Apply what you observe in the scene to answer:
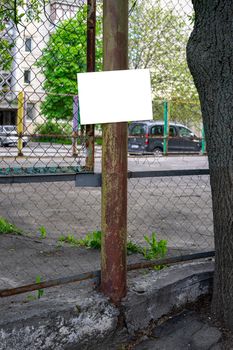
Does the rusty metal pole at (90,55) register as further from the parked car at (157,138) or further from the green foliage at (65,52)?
the parked car at (157,138)

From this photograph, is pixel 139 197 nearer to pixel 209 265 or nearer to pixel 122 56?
pixel 209 265

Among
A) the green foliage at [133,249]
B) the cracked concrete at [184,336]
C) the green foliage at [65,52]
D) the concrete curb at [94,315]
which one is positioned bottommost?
the cracked concrete at [184,336]

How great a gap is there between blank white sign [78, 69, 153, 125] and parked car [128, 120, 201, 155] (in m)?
17.0

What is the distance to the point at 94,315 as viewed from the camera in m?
2.46

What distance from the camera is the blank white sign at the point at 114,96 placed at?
2.31 m

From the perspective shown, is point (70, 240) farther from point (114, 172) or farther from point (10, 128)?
point (114, 172)

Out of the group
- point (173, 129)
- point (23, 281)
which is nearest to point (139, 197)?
point (23, 281)

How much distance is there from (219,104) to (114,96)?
611mm

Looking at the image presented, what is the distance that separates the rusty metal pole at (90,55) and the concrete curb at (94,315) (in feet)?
2.65

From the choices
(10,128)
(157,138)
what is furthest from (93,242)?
(157,138)

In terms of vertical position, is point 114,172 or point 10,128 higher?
point 10,128

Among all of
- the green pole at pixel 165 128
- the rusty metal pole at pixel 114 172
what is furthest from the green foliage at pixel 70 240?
the green pole at pixel 165 128

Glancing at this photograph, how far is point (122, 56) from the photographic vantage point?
2404 mm

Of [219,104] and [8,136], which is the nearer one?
[219,104]
